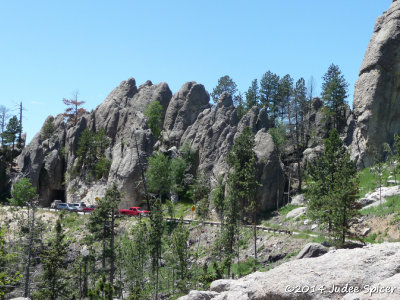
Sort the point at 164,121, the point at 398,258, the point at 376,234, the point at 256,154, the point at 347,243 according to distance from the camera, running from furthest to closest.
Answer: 1. the point at 164,121
2. the point at 256,154
3. the point at 376,234
4. the point at 347,243
5. the point at 398,258

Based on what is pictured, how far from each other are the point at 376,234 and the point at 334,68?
56.0 meters

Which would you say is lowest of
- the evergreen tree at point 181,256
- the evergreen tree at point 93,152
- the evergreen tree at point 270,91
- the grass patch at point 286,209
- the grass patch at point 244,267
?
the grass patch at point 244,267

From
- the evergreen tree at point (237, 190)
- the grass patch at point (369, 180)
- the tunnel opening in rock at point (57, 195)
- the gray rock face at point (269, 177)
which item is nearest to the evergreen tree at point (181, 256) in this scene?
the evergreen tree at point (237, 190)

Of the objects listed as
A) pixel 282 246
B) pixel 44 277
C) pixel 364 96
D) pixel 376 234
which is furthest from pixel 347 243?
pixel 364 96

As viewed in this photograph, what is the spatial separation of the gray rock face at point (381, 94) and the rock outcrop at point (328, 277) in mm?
48940

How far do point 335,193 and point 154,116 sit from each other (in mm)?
54076

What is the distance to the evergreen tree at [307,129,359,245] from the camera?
34.7m

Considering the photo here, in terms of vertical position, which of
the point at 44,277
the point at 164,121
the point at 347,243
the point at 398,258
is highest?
the point at 164,121

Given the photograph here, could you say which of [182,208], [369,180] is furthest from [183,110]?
[369,180]

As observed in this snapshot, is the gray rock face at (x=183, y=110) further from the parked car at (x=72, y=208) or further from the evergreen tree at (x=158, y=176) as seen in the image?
the parked car at (x=72, y=208)

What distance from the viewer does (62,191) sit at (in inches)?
3386

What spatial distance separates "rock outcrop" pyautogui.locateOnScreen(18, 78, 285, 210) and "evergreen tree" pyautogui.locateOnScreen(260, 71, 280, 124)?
12751mm

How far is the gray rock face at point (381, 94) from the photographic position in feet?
199

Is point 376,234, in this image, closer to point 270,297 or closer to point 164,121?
point 270,297
